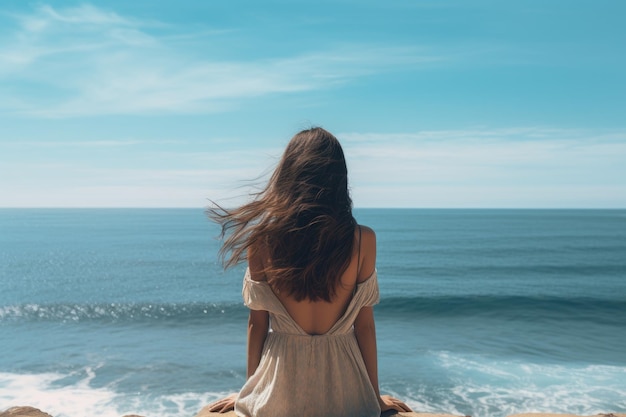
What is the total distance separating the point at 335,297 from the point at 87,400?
1131cm

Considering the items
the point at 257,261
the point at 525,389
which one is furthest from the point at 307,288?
the point at 525,389

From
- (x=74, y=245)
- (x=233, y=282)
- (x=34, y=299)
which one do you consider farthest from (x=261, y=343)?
(x=74, y=245)

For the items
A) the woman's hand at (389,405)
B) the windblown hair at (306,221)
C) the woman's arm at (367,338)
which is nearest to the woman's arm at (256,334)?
the windblown hair at (306,221)

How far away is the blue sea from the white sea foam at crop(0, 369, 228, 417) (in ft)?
0.15

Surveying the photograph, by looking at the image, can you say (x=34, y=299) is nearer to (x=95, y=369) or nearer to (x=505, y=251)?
(x=95, y=369)

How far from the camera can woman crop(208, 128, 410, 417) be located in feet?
9.82

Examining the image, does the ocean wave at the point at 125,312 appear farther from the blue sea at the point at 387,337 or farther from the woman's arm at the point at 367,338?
the woman's arm at the point at 367,338

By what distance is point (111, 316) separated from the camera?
75.1 ft

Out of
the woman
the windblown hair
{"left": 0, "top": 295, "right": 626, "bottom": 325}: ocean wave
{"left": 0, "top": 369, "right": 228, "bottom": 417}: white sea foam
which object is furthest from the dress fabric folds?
{"left": 0, "top": 295, "right": 626, "bottom": 325}: ocean wave

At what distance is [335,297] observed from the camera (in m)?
3.16

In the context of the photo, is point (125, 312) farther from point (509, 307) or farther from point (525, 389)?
point (525, 389)

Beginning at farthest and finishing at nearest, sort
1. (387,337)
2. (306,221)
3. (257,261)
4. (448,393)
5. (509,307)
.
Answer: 1. (509,307)
2. (387,337)
3. (448,393)
4. (257,261)
5. (306,221)

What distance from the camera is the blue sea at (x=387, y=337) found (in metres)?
Result: 12.6

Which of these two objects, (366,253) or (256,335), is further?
(256,335)
